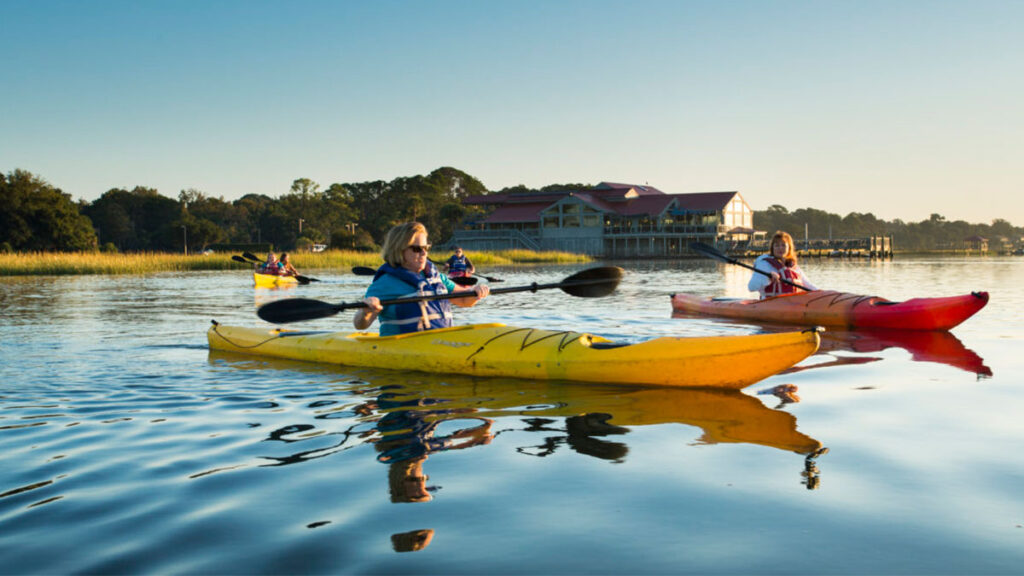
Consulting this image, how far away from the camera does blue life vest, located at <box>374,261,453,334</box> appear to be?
19.8 ft

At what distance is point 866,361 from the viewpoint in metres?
7.02

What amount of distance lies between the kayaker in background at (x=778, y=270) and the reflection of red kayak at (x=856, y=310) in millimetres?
262

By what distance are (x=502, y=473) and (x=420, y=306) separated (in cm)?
303

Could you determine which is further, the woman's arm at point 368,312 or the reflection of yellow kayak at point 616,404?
the woman's arm at point 368,312

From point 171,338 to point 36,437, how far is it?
16.6 feet

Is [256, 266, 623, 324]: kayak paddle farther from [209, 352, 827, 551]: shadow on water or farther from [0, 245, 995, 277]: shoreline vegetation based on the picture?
[0, 245, 995, 277]: shoreline vegetation

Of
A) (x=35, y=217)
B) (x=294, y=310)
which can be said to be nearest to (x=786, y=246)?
(x=294, y=310)

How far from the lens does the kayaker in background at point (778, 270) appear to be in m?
9.88

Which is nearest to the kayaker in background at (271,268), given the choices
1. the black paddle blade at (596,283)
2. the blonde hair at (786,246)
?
the blonde hair at (786,246)

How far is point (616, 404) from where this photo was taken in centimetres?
502

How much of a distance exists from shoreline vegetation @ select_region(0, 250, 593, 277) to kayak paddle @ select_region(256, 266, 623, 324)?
25.6m

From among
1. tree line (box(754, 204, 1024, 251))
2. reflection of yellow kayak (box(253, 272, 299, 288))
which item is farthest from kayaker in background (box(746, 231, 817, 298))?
tree line (box(754, 204, 1024, 251))

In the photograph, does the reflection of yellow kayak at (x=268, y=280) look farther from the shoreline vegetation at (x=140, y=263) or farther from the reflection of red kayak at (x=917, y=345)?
the reflection of red kayak at (x=917, y=345)

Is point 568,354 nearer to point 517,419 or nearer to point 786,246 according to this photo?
point 517,419
